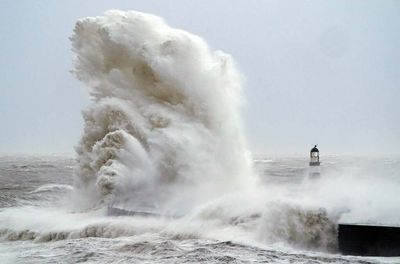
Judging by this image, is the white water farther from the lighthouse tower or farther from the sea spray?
the lighthouse tower

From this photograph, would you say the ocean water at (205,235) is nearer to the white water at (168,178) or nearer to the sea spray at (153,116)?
the white water at (168,178)

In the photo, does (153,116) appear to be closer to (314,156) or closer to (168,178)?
(168,178)

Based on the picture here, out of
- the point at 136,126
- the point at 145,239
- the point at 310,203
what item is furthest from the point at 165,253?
the point at 136,126

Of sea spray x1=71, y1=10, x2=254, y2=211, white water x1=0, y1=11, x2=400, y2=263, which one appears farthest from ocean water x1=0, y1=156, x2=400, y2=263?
sea spray x1=71, y1=10, x2=254, y2=211

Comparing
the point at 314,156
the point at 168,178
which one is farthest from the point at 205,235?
the point at 314,156

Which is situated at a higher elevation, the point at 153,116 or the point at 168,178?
the point at 153,116

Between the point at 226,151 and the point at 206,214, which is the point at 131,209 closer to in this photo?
the point at 206,214

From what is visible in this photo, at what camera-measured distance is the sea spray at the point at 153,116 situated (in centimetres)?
1491

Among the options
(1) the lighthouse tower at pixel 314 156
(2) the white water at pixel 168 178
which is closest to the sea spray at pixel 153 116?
(2) the white water at pixel 168 178

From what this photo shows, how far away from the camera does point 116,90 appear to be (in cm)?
1697

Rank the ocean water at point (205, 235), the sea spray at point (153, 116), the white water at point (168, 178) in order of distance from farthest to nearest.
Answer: the sea spray at point (153, 116)
the white water at point (168, 178)
the ocean water at point (205, 235)

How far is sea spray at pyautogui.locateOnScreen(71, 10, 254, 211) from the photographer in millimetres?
14906

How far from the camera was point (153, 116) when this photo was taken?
15961 millimetres

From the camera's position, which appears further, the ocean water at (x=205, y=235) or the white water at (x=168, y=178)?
the white water at (x=168, y=178)
